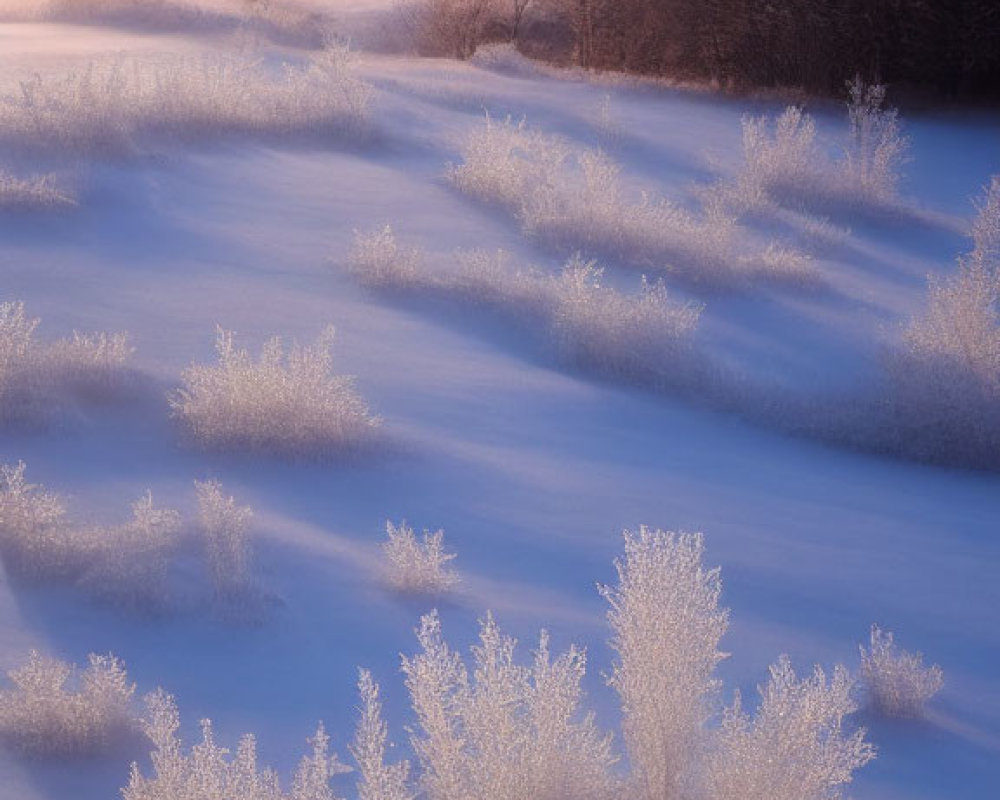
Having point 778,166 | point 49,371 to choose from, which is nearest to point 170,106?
point 778,166

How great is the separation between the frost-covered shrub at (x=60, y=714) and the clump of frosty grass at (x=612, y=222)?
18.5 feet

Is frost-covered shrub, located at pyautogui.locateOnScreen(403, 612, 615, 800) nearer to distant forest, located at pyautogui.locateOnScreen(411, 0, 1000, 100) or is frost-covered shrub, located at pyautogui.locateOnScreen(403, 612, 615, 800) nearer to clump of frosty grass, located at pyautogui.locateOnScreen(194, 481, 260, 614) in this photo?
clump of frosty grass, located at pyautogui.locateOnScreen(194, 481, 260, 614)

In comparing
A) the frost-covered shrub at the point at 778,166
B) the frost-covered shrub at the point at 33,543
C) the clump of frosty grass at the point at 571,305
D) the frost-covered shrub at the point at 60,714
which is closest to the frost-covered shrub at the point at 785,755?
the frost-covered shrub at the point at 60,714

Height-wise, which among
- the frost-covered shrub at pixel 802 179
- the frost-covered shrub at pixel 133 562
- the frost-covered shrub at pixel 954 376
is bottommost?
the frost-covered shrub at pixel 133 562

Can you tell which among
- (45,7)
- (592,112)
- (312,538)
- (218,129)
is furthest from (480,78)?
(312,538)

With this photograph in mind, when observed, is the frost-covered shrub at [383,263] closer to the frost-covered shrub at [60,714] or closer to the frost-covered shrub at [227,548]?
the frost-covered shrub at [227,548]

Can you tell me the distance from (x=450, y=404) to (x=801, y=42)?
35.0ft

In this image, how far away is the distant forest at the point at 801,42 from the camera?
49.3 ft

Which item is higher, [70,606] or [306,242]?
[306,242]

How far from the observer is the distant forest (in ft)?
49.3

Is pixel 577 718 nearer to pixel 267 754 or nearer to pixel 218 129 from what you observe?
pixel 267 754

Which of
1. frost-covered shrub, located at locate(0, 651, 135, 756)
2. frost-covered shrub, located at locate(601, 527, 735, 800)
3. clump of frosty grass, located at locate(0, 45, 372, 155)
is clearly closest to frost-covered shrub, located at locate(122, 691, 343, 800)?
frost-covered shrub, located at locate(0, 651, 135, 756)

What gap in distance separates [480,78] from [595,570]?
1128cm

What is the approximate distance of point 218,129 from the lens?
1044cm
